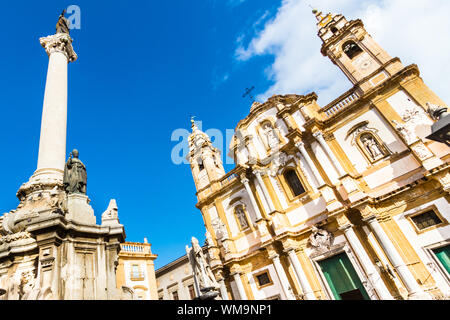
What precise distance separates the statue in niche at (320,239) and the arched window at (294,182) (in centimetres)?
283

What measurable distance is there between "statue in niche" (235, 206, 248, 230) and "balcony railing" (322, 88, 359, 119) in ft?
29.0

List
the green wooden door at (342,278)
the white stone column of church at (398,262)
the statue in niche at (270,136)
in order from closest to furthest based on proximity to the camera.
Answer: the white stone column of church at (398,262) → the green wooden door at (342,278) → the statue in niche at (270,136)

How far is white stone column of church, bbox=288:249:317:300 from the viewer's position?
45.4ft

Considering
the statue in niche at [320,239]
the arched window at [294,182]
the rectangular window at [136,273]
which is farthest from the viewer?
the rectangular window at [136,273]

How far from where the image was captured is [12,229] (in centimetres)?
645

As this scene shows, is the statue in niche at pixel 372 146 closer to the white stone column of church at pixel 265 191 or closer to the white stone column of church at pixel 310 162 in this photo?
the white stone column of church at pixel 310 162

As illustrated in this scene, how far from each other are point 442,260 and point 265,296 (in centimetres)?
923

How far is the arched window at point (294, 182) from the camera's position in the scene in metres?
17.1

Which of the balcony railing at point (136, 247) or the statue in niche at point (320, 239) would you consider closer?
the statue in niche at point (320, 239)

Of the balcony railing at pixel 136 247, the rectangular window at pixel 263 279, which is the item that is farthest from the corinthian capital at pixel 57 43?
the balcony railing at pixel 136 247

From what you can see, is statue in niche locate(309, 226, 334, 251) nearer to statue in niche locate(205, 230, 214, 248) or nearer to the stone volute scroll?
statue in niche locate(205, 230, 214, 248)

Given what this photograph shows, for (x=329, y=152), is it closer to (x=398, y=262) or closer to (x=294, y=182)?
(x=294, y=182)

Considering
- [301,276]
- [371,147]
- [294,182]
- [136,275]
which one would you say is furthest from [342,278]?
[136,275]
